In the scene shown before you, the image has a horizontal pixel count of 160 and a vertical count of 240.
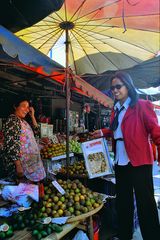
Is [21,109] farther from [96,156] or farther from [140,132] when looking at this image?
[140,132]

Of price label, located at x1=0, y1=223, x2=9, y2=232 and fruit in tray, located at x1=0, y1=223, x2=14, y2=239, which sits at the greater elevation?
price label, located at x1=0, y1=223, x2=9, y2=232

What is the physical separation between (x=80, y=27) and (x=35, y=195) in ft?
9.01

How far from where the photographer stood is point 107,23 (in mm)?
3568

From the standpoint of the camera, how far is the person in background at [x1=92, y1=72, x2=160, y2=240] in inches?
93.0

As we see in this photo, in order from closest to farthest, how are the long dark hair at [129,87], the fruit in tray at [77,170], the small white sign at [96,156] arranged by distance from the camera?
the long dark hair at [129,87] < the small white sign at [96,156] < the fruit in tray at [77,170]

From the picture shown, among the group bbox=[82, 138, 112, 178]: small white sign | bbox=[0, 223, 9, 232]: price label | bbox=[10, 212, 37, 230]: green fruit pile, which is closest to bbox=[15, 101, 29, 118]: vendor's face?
bbox=[82, 138, 112, 178]: small white sign

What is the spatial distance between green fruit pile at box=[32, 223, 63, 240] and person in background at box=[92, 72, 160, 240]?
935 mm

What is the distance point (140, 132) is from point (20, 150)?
1764 mm

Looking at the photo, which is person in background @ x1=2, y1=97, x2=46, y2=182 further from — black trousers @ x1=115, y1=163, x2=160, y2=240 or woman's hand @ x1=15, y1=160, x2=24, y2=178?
black trousers @ x1=115, y1=163, x2=160, y2=240

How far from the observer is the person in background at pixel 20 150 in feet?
10.4

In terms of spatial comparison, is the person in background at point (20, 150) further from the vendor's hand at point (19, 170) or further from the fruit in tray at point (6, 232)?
the fruit in tray at point (6, 232)

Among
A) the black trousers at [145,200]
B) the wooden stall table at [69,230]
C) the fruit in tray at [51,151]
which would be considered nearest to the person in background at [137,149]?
the black trousers at [145,200]

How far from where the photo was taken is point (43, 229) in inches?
78.6

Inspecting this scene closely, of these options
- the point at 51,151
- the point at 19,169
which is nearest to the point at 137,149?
the point at 19,169
